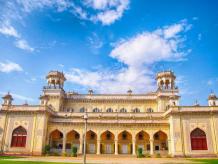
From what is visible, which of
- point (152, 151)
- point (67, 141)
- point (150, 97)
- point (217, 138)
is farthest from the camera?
point (150, 97)

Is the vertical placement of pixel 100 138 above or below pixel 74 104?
below

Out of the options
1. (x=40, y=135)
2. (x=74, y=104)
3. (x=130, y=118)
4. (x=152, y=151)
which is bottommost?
(x=152, y=151)

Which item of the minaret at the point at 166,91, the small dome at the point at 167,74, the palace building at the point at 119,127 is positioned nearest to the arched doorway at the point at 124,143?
the palace building at the point at 119,127

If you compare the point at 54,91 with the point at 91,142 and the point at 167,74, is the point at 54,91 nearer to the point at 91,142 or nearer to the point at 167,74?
the point at 91,142

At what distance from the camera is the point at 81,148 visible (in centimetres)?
4634

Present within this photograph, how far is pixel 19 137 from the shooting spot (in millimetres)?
46312

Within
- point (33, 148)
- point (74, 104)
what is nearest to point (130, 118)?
point (74, 104)

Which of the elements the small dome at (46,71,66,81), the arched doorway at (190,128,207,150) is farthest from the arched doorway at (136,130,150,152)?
the small dome at (46,71,66,81)

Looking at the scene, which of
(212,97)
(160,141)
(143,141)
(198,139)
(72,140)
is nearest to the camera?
(198,139)

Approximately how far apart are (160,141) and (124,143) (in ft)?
23.6

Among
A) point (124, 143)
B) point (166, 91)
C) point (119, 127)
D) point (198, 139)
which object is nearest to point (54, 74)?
point (119, 127)

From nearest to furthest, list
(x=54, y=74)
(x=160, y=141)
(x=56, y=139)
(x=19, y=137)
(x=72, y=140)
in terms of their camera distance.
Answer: (x=19, y=137) → (x=160, y=141) → (x=72, y=140) → (x=56, y=139) → (x=54, y=74)

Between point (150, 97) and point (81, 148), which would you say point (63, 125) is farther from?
point (150, 97)

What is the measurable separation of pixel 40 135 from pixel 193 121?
→ 92.6 feet
